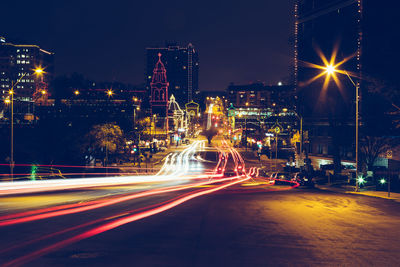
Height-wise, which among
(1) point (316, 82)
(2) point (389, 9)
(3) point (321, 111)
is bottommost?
(3) point (321, 111)

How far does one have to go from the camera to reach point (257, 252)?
8.76m

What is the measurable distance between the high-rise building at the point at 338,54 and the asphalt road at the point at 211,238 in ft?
96.4

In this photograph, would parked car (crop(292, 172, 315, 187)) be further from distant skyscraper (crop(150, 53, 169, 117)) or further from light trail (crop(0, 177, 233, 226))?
distant skyscraper (crop(150, 53, 169, 117))

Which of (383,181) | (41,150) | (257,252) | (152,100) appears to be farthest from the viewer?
(152,100)

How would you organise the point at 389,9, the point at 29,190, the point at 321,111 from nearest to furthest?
the point at 29,190 → the point at 389,9 → the point at 321,111

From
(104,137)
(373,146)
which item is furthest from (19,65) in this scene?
(373,146)

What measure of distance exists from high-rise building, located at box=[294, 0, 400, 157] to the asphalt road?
96.4 ft

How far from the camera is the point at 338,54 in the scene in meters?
56.9

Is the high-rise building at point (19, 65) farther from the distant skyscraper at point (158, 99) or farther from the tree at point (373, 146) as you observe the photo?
the tree at point (373, 146)

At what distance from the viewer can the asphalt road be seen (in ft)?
26.8

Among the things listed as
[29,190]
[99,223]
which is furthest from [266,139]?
[99,223]

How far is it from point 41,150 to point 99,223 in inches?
1252

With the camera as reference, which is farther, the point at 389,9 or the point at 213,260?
the point at 389,9

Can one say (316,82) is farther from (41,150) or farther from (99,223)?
(99,223)
